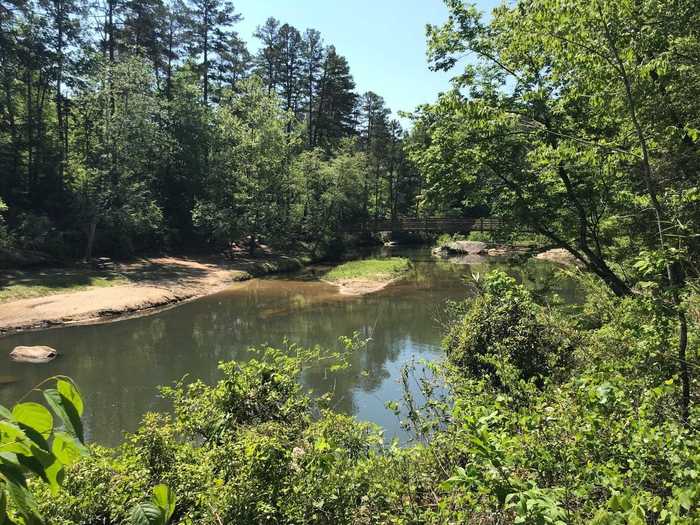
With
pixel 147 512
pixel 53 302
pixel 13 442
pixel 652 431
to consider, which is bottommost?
pixel 53 302

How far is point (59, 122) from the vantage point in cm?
2836

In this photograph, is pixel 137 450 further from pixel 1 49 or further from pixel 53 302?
pixel 1 49

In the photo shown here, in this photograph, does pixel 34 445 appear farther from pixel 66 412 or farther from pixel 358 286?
pixel 358 286

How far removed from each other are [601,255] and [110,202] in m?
24.4

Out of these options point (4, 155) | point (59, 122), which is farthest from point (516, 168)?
point (59, 122)

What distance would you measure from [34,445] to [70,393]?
0.14m

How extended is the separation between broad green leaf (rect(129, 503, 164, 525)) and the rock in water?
14152 mm

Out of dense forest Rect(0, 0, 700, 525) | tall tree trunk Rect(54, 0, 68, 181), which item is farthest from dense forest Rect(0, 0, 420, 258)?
dense forest Rect(0, 0, 700, 525)

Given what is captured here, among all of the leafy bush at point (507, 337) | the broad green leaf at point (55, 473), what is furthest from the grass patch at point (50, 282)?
the broad green leaf at point (55, 473)

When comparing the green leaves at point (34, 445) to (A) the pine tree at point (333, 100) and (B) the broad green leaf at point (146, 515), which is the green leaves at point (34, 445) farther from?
(A) the pine tree at point (333, 100)

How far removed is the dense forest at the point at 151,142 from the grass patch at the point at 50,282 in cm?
188

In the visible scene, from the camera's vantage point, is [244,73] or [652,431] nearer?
[652,431]

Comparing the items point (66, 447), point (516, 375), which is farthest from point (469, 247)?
point (66, 447)

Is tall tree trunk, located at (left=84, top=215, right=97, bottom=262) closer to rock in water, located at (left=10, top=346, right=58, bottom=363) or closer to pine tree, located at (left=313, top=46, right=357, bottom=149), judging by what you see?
rock in water, located at (left=10, top=346, right=58, bottom=363)
